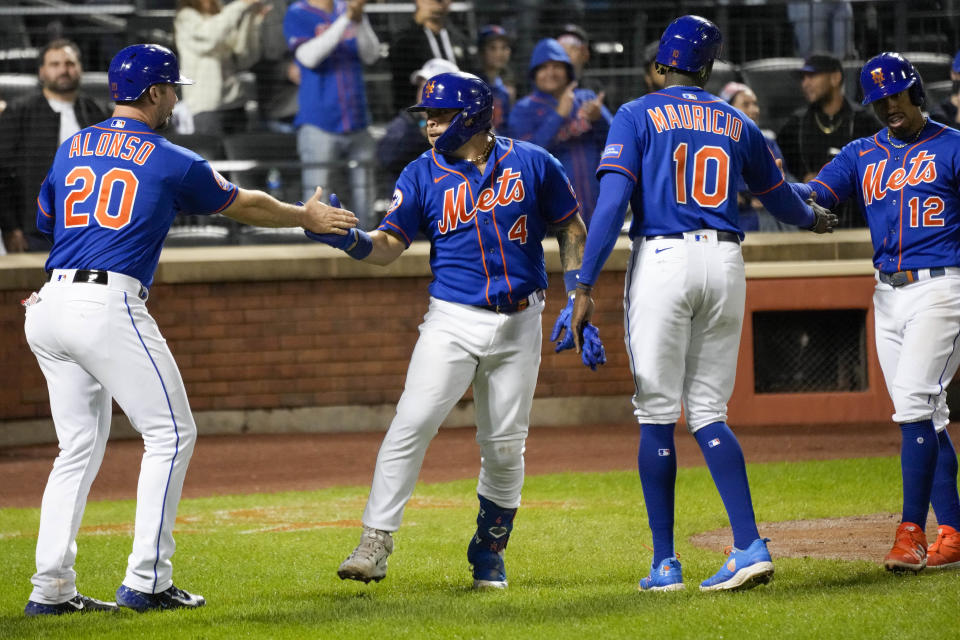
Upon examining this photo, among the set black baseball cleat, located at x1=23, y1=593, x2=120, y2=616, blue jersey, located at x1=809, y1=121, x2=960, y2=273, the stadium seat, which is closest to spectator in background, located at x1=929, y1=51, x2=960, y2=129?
the stadium seat

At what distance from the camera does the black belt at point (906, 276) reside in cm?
530

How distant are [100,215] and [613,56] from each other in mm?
8484

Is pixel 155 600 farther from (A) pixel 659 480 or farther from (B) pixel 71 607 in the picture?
(A) pixel 659 480

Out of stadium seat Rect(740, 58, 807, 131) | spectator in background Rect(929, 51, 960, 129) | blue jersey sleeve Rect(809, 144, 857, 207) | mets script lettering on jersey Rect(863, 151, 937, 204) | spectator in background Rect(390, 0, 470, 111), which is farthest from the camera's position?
stadium seat Rect(740, 58, 807, 131)

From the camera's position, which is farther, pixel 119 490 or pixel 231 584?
pixel 119 490

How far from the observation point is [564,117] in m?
12.0

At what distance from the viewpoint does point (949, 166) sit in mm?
5344

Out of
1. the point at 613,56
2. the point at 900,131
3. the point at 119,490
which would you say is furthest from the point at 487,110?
the point at 613,56

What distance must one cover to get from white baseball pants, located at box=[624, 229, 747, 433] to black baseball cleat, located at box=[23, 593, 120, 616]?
7.11 ft

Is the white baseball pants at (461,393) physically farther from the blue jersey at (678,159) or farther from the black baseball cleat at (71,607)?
the black baseball cleat at (71,607)

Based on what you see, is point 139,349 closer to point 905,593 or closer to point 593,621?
point 593,621

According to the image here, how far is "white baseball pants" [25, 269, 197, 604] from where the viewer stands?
4.60 meters

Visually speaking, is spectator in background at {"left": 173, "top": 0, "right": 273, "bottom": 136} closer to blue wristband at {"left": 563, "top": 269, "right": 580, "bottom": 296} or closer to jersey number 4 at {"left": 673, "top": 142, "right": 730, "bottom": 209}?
blue wristband at {"left": 563, "top": 269, "right": 580, "bottom": 296}

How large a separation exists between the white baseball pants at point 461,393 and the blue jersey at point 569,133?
7.03m
